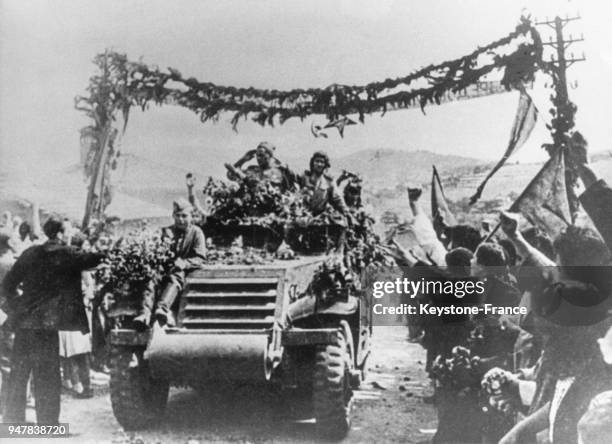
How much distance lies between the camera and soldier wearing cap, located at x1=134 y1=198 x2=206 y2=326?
6.54m

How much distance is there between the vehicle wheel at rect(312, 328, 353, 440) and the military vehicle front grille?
53 cm

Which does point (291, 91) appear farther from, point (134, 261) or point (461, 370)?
point (461, 370)

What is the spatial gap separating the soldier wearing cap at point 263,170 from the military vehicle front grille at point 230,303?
1.04m

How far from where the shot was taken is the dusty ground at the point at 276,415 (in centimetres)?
657

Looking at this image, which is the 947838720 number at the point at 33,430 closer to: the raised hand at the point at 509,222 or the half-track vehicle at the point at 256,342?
the half-track vehicle at the point at 256,342

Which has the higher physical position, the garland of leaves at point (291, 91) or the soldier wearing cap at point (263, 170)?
the garland of leaves at point (291, 91)

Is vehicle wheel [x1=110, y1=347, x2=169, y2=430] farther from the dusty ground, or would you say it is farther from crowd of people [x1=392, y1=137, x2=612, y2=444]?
crowd of people [x1=392, y1=137, x2=612, y2=444]

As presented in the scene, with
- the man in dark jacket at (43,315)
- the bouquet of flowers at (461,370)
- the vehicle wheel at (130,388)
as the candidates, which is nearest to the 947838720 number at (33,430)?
the man in dark jacket at (43,315)

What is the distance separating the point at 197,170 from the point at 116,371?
1.97m

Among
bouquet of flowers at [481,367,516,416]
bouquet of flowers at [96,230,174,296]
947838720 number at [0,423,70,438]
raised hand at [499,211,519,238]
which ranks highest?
raised hand at [499,211,519,238]

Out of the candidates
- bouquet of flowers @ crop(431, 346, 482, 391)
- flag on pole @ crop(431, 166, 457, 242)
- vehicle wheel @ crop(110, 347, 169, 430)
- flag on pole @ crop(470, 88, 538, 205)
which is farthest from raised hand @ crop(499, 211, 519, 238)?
vehicle wheel @ crop(110, 347, 169, 430)

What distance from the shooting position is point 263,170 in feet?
23.6

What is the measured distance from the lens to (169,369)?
6148 millimetres

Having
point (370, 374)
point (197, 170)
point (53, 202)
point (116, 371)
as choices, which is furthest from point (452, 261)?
point (53, 202)
